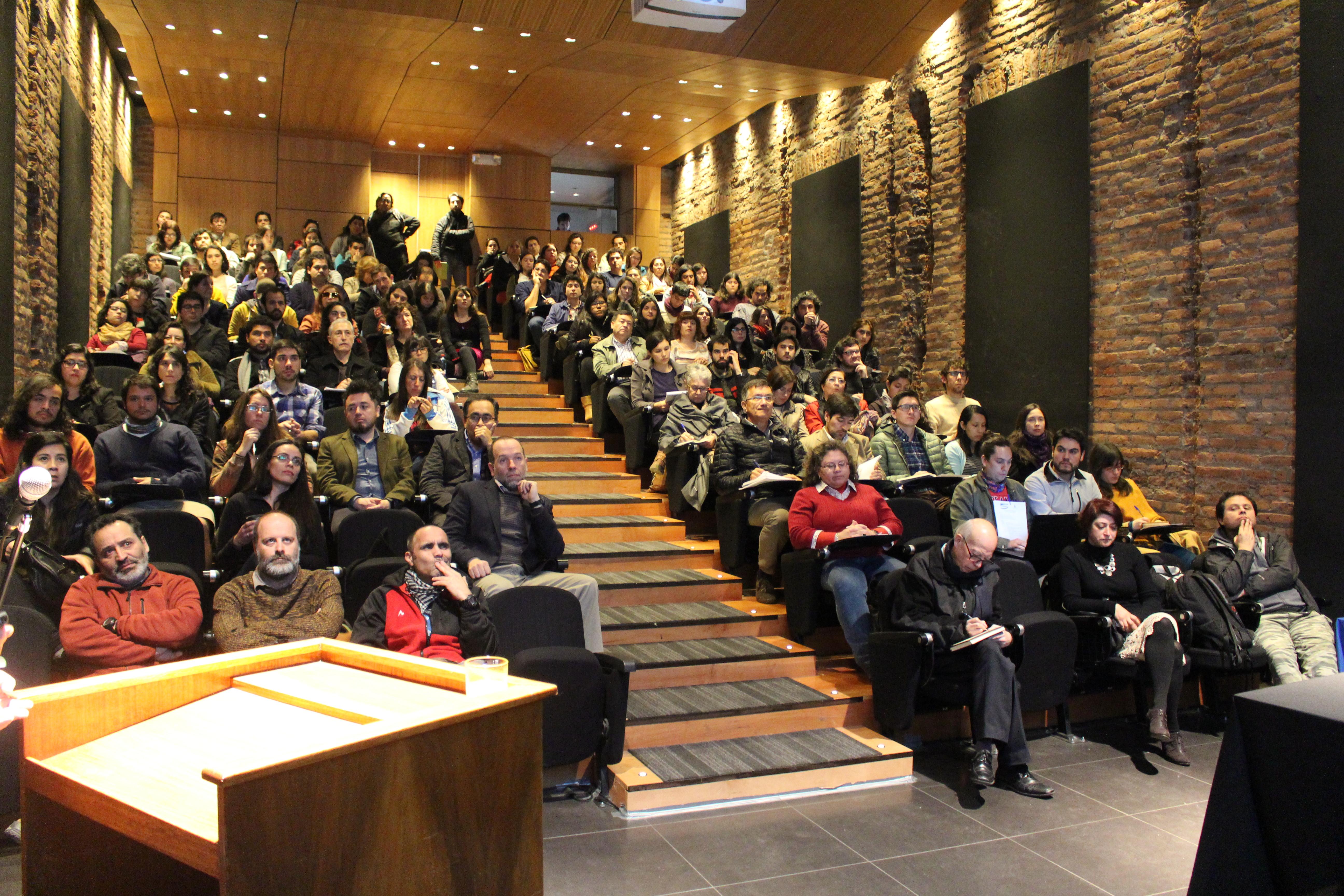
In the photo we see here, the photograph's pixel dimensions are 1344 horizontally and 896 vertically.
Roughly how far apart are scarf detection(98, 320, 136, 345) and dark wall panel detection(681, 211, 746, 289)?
23.1 ft

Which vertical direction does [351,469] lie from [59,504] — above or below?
above

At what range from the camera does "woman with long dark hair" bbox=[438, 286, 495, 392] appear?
7625mm

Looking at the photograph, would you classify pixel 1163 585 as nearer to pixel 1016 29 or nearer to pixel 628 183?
pixel 1016 29

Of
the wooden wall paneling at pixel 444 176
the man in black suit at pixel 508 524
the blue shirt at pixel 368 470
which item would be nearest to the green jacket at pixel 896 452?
the man in black suit at pixel 508 524

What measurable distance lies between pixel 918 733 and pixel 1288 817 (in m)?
2.99

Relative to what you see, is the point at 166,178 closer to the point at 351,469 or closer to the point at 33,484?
the point at 351,469

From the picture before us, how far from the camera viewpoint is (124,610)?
10.6ft

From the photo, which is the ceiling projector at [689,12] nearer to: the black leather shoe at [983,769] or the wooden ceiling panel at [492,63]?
the wooden ceiling panel at [492,63]

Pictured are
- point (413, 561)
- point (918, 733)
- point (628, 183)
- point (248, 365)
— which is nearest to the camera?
point (413, 561)

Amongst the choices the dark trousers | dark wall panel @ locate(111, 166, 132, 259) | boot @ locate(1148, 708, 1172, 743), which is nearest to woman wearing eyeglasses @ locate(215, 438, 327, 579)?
the dark trousers

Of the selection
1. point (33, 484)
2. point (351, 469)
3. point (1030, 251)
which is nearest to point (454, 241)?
point (1030, 251)

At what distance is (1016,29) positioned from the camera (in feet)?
23.8

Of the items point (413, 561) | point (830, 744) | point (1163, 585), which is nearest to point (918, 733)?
point (830, 744)

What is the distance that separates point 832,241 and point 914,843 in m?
7.39
